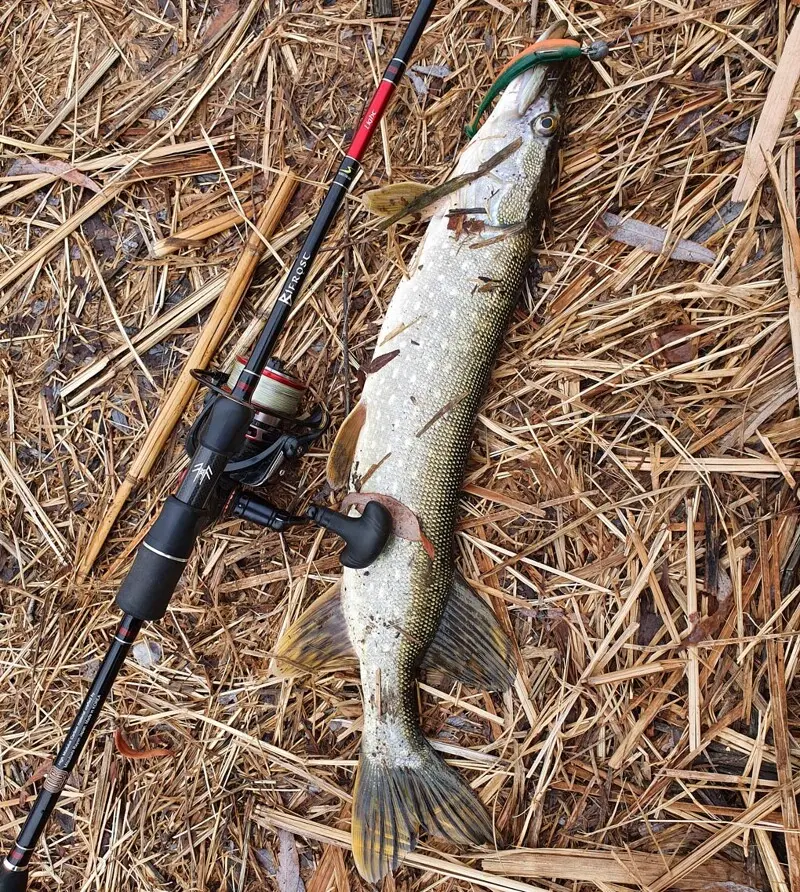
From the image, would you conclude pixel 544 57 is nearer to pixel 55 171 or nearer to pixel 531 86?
pixel 531 86

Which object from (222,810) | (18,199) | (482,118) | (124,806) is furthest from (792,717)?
(18,199)

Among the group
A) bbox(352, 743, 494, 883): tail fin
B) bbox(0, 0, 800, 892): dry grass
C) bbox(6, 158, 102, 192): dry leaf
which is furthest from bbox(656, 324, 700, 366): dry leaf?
bbox(6, 158, 102, 192): dry leaf

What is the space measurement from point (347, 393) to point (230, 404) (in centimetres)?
54

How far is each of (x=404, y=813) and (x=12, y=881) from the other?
1.16 m

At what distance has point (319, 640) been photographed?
1963mm

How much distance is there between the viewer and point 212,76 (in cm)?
221

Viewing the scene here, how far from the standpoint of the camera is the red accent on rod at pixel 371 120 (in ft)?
5.85

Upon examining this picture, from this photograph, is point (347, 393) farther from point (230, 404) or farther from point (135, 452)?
point (135, 452)

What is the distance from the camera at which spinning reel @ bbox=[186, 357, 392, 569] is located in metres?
1.75

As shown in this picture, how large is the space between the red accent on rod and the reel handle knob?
109 cm

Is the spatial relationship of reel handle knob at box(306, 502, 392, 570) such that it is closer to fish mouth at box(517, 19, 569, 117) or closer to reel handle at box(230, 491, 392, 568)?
reel handle at box(230, 491, 392, 568)

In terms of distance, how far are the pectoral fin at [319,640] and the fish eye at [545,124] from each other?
161 centimetres

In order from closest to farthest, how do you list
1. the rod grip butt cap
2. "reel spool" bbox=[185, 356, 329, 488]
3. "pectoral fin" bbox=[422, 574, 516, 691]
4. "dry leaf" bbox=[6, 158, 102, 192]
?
the rod grip butt cap, "reel spool" bbox=[185, 356, 329, 488], "pectoral fin" bbox=[422, 574, 516, 691], "dry leaf" bbox=[6, 158, 102, 192]

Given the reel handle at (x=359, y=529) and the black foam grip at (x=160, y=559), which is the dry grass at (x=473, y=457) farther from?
the black foam grip at (x=160, y=559)
